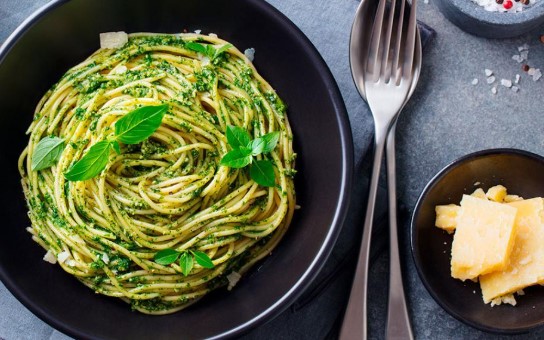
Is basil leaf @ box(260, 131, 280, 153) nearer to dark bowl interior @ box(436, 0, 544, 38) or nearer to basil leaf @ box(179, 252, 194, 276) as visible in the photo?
basil leaf @ box(179, 252, 194, 276)

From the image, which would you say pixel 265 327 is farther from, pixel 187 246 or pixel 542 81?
pixel 542 81

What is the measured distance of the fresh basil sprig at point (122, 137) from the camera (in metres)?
2.77

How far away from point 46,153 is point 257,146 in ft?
2.93

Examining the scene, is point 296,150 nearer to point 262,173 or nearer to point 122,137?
point 262,173

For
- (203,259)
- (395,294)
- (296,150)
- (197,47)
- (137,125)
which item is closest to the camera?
(137,125)

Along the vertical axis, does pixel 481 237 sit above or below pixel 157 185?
below

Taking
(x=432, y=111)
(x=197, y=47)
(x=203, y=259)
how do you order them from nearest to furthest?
(x=203, y=259) < (x=197, y=47) < (x=432, y=111)

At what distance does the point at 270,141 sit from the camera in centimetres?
294

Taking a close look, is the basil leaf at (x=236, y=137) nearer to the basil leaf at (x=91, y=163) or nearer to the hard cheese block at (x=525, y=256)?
the basil leaf at (x=91, y=163)

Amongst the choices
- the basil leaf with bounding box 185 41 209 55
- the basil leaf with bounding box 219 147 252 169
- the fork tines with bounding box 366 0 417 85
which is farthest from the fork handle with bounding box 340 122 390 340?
the basil leaf with bounding box 185 41 209 55

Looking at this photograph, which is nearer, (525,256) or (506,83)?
(525,256)

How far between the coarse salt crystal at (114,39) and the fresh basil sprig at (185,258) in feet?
3.16

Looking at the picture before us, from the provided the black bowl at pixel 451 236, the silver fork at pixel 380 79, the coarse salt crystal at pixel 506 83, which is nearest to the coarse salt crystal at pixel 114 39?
the silver fork at pixel 380 79

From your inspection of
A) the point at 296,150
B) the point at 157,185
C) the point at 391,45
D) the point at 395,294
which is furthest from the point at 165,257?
the point at 391,45
